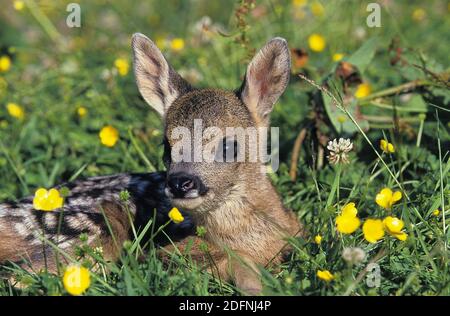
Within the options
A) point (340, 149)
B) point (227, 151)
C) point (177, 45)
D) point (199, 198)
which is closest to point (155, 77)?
point (227, 151)

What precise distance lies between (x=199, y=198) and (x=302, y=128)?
6.38 ft

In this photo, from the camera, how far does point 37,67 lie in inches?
318

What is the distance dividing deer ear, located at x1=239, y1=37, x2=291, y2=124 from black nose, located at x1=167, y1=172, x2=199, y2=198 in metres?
0.93

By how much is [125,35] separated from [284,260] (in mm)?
4732

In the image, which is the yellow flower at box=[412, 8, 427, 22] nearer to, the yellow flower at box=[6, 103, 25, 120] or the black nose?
the yellow flower at box=[6, 103, 25, 120]

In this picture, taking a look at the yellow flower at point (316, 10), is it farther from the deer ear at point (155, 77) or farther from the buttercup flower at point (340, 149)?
the buttercup flower at point (340, 149)

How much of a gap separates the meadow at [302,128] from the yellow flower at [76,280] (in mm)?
195

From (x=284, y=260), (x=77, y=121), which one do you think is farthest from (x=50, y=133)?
(x=284, y=260)

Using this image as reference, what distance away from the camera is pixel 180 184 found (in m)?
3.98

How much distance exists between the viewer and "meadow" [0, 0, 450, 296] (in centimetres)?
371

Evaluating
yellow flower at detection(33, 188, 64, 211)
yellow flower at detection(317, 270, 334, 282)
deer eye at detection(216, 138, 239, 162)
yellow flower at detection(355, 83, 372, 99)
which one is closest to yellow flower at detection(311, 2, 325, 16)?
yellow flower at detection(355, 83, 372, 99)

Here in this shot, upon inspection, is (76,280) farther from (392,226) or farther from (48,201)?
(392,226)

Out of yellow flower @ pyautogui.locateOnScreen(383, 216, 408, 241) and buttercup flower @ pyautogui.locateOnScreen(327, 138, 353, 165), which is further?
buttercup flower @ pyautogui.locateOnScreen(327, 138, 353, 165)

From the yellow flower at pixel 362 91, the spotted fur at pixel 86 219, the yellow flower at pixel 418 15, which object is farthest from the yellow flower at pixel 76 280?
the yellow flower at pixel 418 15
